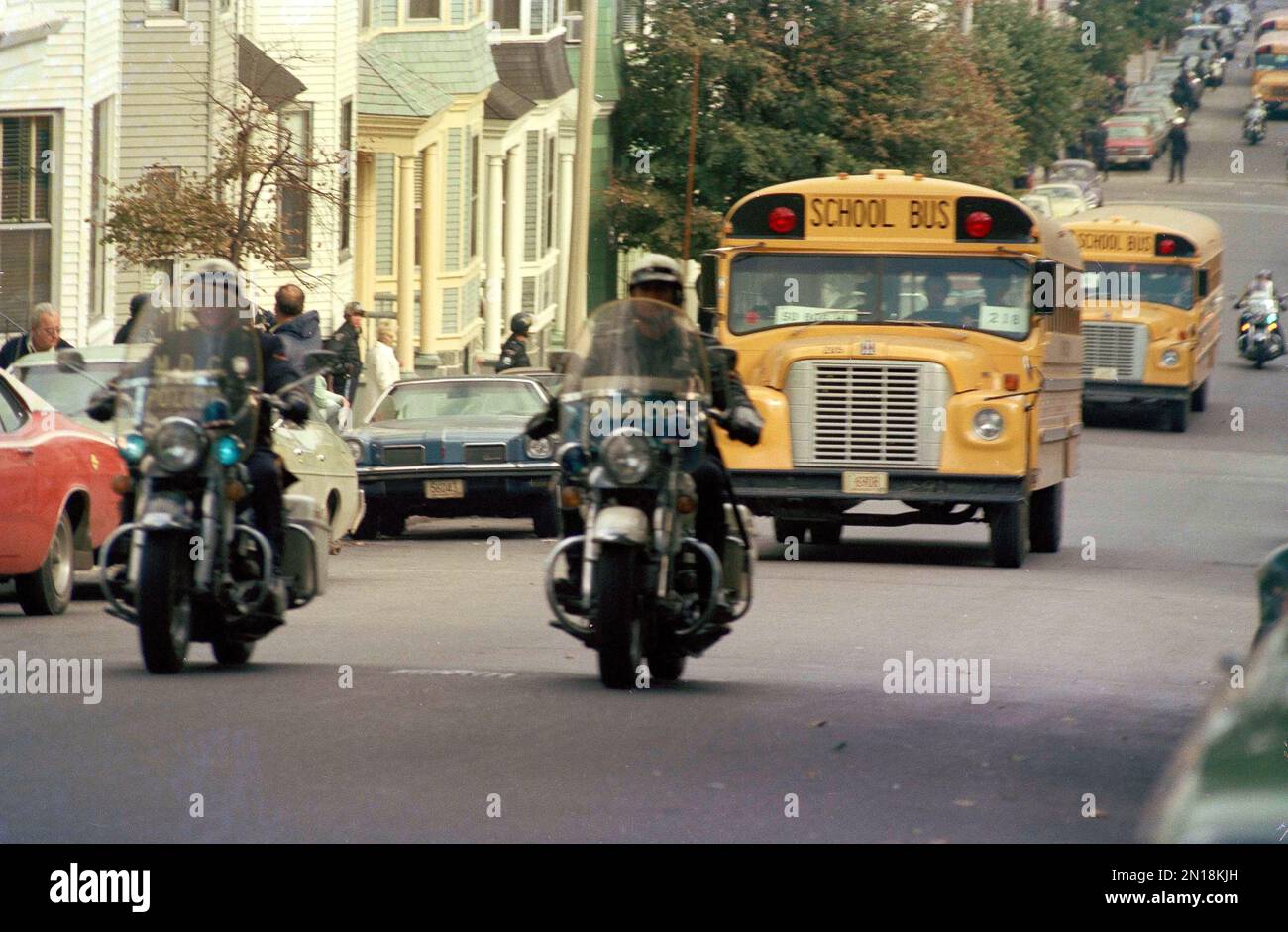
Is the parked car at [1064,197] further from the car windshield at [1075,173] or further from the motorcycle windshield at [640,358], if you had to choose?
the motorcycle windshield at [640,358]

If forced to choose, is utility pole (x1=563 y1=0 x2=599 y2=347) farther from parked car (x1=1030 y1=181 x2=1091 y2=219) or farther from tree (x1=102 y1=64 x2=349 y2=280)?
parked car (x1=1030 y1=181 x2=1091 y2=219)

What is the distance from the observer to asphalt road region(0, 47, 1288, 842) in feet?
26.3

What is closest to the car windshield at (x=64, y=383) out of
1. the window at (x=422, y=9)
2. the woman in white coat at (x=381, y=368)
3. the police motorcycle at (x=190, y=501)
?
the police motorcycle at (x=190, y=501)

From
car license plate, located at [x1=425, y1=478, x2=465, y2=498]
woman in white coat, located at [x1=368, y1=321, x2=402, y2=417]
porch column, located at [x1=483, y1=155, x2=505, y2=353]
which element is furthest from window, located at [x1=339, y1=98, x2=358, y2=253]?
car license plate, located at [x1=425, y1=478, x2=465, y2=498]

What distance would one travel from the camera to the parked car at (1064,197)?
6225 cm

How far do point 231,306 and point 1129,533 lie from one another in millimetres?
14077

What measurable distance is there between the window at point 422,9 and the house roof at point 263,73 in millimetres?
6325

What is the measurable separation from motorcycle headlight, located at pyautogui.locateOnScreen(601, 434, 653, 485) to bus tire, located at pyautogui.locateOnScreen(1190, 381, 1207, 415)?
30.0 m

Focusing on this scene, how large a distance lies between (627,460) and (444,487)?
1107 cm

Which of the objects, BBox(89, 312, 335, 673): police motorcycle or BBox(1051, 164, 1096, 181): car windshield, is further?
BBox(1051, 164, 1096, 181): car windshield

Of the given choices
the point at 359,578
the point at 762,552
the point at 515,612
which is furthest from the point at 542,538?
the point at 515,612

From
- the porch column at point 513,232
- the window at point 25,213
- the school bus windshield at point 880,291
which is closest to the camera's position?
the school bus windshield at point 880,291

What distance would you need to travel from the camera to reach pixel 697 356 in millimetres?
10922

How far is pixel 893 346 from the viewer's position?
18.7 metres
